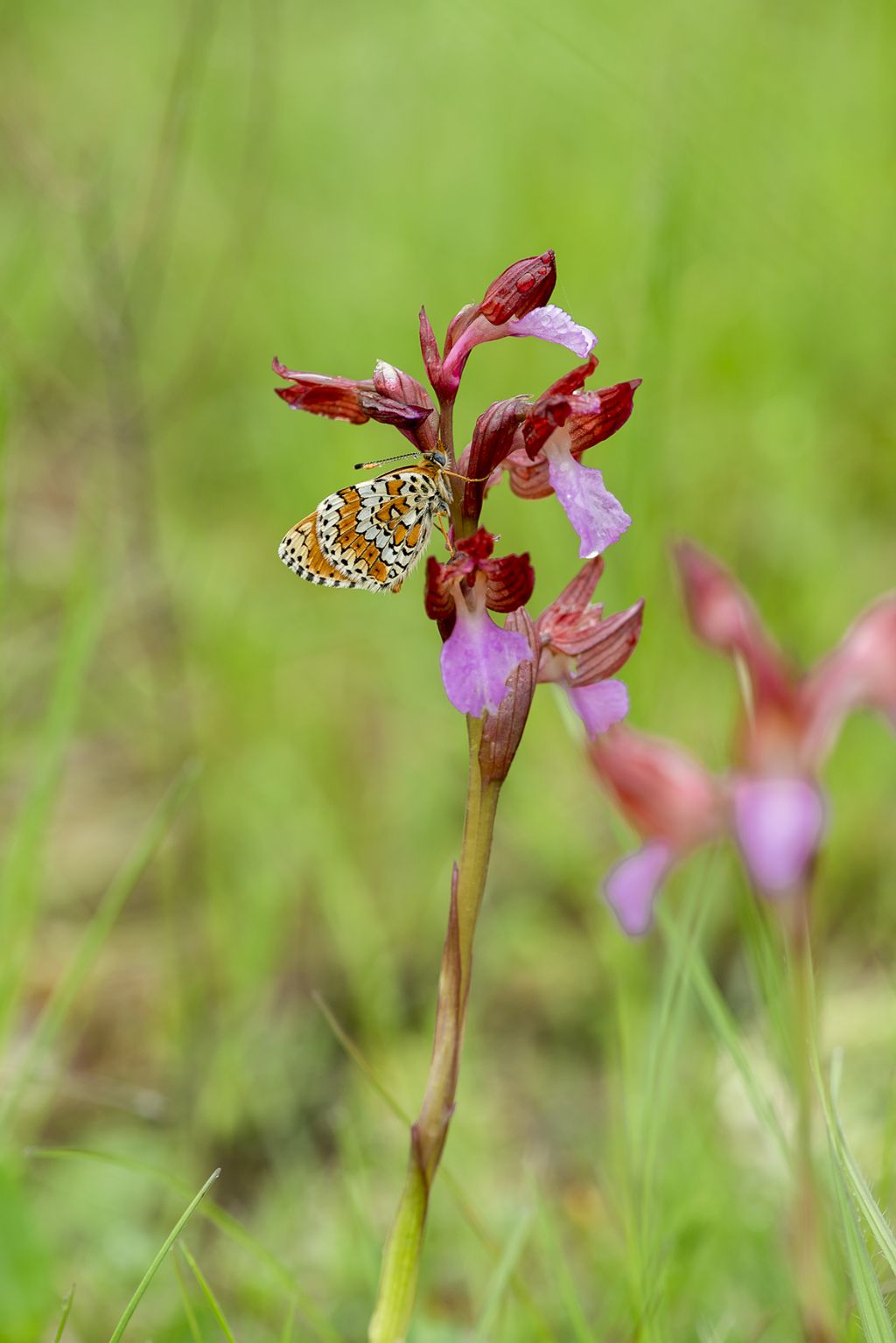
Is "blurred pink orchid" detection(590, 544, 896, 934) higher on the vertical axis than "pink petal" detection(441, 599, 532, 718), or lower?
lower

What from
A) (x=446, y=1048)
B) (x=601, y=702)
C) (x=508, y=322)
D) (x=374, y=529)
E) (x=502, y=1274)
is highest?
(x=508, y=322)

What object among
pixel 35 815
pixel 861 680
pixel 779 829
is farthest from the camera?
pixel 35 815


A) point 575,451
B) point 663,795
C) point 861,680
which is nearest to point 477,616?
point 575,451

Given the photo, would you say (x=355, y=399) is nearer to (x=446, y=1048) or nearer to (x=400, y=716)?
(x=446, y=1048)

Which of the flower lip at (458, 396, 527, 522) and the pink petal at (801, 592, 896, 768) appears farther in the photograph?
the pink petal at (801, 592, 896, 768)

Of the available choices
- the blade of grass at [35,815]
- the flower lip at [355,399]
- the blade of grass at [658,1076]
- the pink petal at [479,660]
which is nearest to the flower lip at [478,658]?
the pink petal at [479,660]

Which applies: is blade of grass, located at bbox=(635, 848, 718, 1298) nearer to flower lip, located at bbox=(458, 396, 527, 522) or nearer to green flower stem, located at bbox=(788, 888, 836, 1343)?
green flower stem, located at bbox=(788, 888, 836, 1343)

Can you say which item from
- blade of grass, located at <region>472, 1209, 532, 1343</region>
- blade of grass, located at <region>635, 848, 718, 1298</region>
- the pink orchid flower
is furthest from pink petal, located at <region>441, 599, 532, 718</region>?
blade of grass, located at <region>472, 1209, 532, 1343</region>
